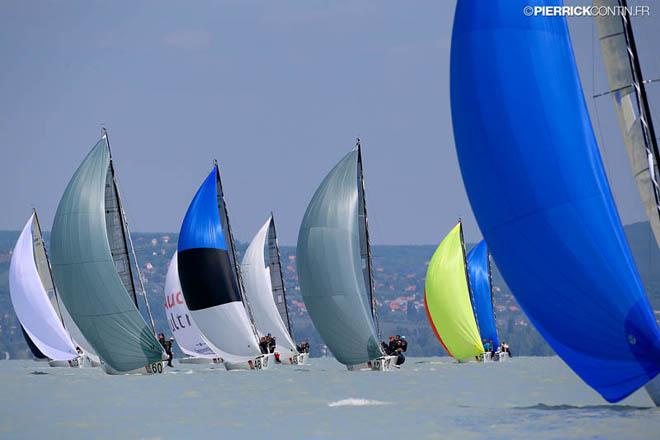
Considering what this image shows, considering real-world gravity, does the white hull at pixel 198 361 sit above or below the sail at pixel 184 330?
below

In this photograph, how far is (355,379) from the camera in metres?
40.9

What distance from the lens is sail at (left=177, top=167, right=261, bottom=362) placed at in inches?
1921

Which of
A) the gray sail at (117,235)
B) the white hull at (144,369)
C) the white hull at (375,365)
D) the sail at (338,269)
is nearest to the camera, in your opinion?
the gray sail at (117,235)

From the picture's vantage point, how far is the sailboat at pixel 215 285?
160ft

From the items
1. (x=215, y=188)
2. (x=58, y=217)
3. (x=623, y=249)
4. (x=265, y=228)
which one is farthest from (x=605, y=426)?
(x=265, y=228)

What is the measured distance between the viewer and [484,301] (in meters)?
64.6

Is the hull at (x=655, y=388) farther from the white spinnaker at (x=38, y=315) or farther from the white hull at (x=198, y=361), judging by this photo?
the white hull at (x=198, y=361)

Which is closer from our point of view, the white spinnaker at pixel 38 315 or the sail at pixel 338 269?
the sail at pixel 338 269

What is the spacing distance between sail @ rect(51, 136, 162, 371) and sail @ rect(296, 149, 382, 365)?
6117 millimetres

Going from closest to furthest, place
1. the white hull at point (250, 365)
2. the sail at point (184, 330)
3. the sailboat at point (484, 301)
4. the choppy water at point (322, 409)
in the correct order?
the choppy water at point (322, 409) → the white hull at point (250, 365) → the sail at point (184, 330) → the sailboat at point (484, 301)

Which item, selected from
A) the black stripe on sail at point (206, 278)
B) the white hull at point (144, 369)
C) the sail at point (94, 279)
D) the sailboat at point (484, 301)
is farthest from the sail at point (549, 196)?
the sailboat at point (484, 301)

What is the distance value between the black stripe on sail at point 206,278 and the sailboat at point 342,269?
3404mm

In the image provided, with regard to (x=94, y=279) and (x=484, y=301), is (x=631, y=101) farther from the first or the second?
(x=484, y=301)

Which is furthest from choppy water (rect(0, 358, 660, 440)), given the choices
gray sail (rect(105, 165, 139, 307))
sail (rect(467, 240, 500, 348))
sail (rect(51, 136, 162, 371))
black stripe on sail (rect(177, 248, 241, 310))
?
sail (rect(467, 240, 500, 348))
